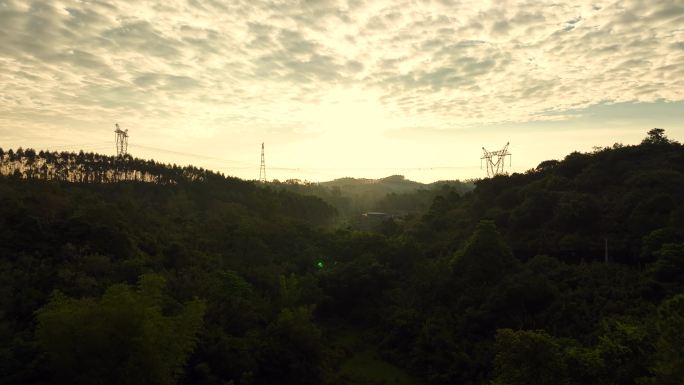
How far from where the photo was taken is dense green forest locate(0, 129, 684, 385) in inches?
592

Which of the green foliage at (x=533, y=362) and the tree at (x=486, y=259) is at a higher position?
the tree at (x=486, y=259)

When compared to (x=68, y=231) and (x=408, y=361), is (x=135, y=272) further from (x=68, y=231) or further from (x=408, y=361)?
(x=408, y=361)

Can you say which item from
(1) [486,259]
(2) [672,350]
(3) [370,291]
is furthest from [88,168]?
(2) [672,350]

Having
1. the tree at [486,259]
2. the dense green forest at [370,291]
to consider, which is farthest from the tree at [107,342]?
the tree at [486,259]

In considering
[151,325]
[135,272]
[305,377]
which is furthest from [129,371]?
[135,272]

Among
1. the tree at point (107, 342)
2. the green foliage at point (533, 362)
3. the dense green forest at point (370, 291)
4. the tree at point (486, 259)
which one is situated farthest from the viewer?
the tree at point (486, 259)

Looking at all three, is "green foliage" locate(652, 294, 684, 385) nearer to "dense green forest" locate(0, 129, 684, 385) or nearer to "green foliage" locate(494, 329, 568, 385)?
"dense green forest" locate(0, 129, 684, 385)

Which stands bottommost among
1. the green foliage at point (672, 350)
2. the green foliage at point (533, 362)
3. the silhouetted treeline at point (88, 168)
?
the green foliage at point (533, 362)

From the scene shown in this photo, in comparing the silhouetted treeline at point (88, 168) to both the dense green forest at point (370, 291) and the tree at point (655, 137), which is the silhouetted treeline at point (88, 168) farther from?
the tree at point (655, 137)

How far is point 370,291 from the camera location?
119 ft

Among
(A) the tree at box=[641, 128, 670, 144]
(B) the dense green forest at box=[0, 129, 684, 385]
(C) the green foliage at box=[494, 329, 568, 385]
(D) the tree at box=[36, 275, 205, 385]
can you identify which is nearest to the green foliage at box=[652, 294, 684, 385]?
(B) the dense green forest at box=[0, 129, 684, 385]

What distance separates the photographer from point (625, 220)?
3256 cm

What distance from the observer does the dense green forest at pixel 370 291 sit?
15031mm

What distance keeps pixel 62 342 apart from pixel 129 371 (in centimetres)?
243
